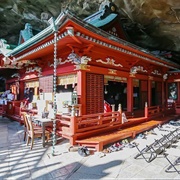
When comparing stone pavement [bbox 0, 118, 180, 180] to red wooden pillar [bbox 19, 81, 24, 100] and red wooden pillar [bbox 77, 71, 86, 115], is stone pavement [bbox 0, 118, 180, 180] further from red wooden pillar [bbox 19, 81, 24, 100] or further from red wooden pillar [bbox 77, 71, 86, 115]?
red wooden pillar [bbox 19, 81, 24, 100]

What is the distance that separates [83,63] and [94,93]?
1265 millimetres

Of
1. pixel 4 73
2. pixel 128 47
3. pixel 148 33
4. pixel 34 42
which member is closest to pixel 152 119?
pixel 128 47

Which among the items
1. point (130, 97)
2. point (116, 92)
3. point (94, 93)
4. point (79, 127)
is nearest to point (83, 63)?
point (94, 93)

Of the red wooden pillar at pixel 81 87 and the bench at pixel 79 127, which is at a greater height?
the red wooden pillar at pixel 81 87

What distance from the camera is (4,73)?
44.4 ft

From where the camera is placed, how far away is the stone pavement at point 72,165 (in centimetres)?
341

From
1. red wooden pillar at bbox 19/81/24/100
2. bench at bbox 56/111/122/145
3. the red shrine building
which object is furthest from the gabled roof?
red wooden pillar at bbox 19/81/24/100

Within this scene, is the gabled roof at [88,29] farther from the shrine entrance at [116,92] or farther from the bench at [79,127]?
the shrine entrance at [116,92]

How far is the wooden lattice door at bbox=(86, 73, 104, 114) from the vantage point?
6387mm

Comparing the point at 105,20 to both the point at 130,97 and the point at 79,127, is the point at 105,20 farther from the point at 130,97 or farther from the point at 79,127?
the point at 79,127

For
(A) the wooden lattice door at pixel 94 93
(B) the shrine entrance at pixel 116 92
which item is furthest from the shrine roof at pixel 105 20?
(B) the shrine entrance at pixel 116 92

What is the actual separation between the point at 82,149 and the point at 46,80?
436 cm

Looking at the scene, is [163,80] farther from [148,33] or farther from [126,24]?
[126,24]

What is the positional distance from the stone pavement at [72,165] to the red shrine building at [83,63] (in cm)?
180
